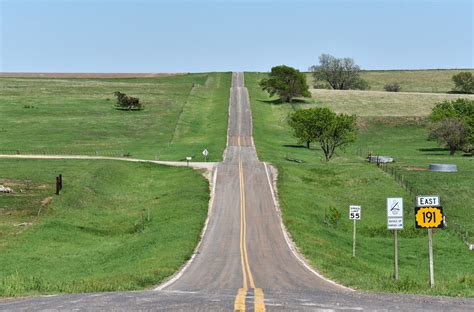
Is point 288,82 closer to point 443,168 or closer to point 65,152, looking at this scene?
point 65,152

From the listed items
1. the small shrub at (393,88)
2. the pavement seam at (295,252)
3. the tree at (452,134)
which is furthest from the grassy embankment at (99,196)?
the small shrub at (393,88)

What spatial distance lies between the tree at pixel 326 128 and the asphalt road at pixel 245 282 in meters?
29.6

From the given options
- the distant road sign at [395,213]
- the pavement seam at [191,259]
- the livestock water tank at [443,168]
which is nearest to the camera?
the pavement seam at [191,259]

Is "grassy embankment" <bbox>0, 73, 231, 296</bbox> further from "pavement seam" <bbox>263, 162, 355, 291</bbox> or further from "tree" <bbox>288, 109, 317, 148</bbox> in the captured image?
"tree" <bbox>288, 109, 317, 148</bbox>

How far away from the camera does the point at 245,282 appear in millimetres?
28062

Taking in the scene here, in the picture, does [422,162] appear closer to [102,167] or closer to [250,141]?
[250,141]

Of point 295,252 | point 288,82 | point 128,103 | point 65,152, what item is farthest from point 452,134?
point 295,252

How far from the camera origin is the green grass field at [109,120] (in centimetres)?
10006

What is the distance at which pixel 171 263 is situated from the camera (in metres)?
34.5

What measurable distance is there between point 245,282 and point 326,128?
7315 centimetres

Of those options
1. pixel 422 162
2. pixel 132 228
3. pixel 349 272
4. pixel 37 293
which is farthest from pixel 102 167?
pixel 37 293

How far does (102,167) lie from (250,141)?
36.7m

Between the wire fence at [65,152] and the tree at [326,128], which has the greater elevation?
the tree at [326,128]

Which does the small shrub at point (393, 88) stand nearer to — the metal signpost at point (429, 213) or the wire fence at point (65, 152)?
the wire fence at point (65, 152)
